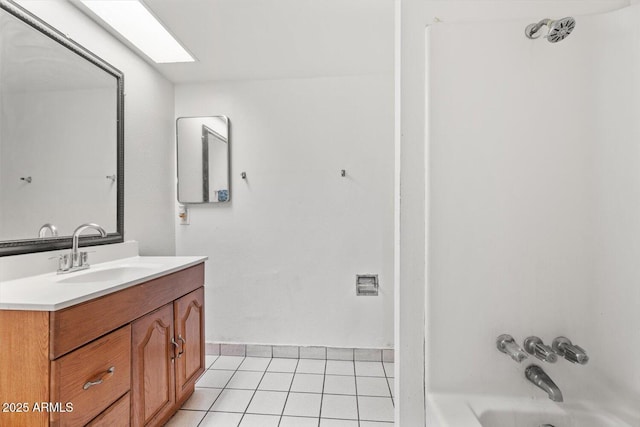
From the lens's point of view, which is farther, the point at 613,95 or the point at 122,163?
the point at 122,163

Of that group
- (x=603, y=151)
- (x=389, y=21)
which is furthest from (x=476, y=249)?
(x=389, y=21)

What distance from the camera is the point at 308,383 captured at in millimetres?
1978

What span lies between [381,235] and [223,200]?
134 centimetres

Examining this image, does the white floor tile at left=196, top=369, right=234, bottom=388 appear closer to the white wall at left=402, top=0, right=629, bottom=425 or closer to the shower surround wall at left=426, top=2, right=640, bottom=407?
the white wall at left=402, top=0, right=629, bottom=425

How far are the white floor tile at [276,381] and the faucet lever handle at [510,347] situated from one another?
57.0 inches

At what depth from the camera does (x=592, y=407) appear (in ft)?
3.14

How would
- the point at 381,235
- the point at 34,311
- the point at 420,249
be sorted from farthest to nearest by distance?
the point at 381,235 → the point at 420,249 → the point at 34,311

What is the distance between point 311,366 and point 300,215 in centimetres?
119

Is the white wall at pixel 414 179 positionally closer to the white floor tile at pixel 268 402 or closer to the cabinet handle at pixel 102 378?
the white floor tile at pixel 268 402

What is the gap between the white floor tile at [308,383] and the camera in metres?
1.90

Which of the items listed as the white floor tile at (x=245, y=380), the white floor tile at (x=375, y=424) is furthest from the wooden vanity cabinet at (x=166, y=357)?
the white floor tile at (x=375, y=424)

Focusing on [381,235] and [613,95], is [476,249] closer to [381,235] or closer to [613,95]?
[613,95]

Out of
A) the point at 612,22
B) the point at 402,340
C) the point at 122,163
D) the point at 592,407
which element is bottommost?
the point at 592,407

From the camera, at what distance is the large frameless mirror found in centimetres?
122
